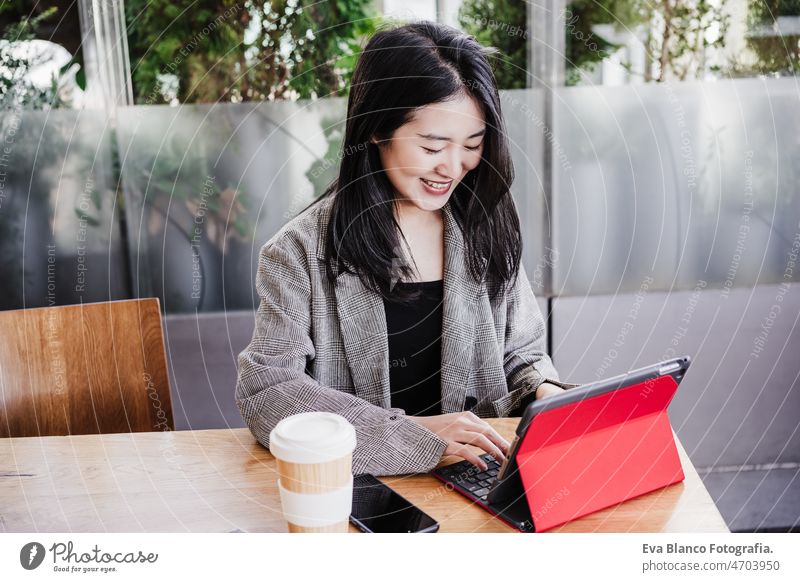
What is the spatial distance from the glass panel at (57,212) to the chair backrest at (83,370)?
0.65m

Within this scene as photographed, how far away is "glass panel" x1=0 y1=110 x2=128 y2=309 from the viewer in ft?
5.23

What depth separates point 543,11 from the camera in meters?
1.52

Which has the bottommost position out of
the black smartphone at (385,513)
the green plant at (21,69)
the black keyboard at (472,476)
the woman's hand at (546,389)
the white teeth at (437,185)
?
the black smartphone at (385,513)

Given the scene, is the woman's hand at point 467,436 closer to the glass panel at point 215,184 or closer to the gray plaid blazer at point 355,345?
the gray plaid blazer at point 355,345

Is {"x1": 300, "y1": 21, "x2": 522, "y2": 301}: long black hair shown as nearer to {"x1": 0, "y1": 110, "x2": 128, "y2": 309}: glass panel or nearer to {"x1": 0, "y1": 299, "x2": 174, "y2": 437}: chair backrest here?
{"x1": 0, "y1": 299, "x2": 174, "y2": 437}: chair backrest

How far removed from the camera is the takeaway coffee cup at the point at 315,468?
0.49 m

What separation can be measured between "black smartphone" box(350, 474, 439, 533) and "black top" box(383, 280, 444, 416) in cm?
32

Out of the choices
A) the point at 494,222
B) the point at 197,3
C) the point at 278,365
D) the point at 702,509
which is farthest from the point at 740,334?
the point at 197,3

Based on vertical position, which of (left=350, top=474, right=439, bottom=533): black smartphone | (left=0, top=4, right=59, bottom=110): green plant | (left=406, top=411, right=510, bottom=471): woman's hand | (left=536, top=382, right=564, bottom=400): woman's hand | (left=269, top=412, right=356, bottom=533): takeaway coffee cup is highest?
(left=0, top=4, right=59, bottom=110): green plant

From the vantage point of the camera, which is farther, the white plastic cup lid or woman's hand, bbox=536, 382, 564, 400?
woman's hand, bbox=536, 382, 564, 400

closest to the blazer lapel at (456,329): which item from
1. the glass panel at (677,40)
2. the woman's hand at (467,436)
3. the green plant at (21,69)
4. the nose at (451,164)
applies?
the nose at (451,164)

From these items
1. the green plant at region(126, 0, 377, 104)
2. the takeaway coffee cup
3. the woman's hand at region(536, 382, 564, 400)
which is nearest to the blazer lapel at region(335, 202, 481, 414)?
the woman's hand at region(536, 382, 564, 400)

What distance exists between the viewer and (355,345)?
0.95 m
